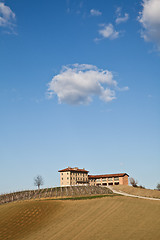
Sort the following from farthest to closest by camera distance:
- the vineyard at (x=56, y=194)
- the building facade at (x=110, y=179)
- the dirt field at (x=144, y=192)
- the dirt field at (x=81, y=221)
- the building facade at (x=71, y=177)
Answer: the building facade at (x=71, y=177)
the building facade at (x=110, y=179)
the vineyard at (x=56, y=194)
the dirt field at (x=144, y=192)
the dirt field at (x=81, y=221)

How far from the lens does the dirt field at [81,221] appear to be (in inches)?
1510

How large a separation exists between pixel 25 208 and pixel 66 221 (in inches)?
578

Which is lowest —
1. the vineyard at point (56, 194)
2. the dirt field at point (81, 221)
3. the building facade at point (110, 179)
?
the dirt field at point (81, 221)

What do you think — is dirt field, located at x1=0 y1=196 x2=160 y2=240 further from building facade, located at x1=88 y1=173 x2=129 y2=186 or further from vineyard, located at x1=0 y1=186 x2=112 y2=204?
building facade, located at x1=88 y1=173 x2=129 y2=186

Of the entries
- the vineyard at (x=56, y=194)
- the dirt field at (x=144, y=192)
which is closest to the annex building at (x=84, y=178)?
the dirt field at (x=144, y=192)

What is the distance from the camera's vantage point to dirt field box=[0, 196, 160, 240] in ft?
126

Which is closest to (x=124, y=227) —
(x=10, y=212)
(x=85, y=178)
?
(x=10, y=212)

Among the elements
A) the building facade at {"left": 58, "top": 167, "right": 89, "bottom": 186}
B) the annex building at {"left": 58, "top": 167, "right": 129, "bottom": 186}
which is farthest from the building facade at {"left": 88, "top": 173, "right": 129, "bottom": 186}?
the building facade at {"left": 58, "top": 167, "right": 89, "bottom": 186}

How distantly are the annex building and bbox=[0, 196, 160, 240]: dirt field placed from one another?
250 ft

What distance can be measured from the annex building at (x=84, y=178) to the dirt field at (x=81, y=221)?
250 ft

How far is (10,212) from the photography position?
189 ft

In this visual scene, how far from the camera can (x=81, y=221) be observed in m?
46.6

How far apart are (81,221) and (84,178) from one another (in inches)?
3931

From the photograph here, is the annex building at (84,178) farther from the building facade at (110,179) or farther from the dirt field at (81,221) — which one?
the dirt field at (81,221)
